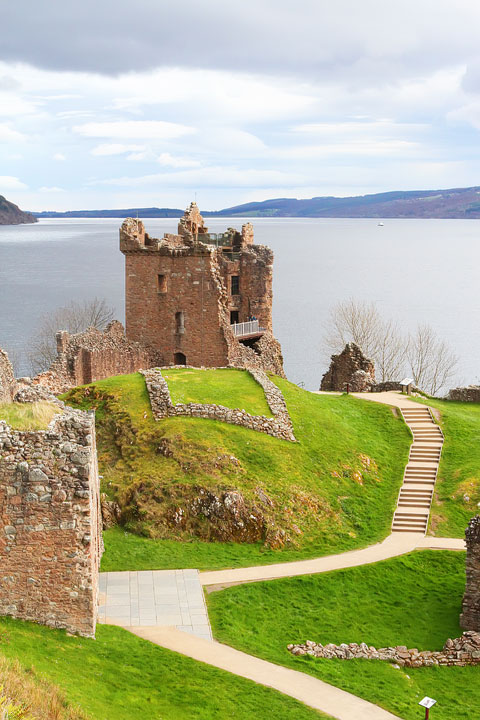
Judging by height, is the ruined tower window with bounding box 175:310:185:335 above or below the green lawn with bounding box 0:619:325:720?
above

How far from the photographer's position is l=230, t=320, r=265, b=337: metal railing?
53.1 meters

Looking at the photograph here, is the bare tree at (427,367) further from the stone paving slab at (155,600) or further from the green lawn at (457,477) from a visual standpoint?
the stone paving slab at (155,600)

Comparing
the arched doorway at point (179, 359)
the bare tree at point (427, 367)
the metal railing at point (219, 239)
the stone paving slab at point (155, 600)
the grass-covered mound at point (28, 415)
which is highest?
the metal railing at point (219, 239)

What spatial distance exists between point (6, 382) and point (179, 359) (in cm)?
1632

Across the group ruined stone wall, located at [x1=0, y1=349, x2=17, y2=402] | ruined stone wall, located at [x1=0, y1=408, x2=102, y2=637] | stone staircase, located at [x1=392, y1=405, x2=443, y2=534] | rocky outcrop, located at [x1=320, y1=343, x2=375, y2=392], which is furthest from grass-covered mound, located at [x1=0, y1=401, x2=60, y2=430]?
rocky outcrop, located at [x1=320, y1=343, x2=375, y2=392]

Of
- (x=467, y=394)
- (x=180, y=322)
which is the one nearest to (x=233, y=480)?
(x=467, y=394)

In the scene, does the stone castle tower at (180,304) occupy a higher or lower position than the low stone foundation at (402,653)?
higher

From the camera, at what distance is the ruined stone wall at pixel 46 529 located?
744 inches

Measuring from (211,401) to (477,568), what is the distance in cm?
1248

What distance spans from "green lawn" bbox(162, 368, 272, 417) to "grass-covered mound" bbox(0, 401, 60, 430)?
36.8ft

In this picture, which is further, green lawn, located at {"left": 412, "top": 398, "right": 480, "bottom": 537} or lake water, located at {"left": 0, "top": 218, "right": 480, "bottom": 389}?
lake water, located at {"left": 0, "top": 218, "right": 480, "bottom": 389}

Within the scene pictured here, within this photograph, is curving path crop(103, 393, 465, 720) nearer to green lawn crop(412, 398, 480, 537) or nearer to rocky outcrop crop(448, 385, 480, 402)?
green lawn crop(412, 398, 480, 537)

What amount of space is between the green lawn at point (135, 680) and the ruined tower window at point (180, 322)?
27612 mm

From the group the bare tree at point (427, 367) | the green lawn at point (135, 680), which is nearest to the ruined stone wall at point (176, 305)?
the green lawn at point (135, 680)
